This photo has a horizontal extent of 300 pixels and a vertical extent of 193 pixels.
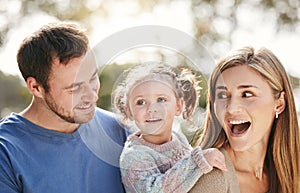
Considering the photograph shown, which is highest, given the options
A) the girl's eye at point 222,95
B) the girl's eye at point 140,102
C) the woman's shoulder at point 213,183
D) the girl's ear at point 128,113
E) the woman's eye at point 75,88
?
the woman's eye at point 75,88

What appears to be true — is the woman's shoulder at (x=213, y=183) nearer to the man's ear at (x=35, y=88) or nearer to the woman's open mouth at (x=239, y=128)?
the woman's open mouth at (x=239, y=128)

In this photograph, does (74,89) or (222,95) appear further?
(74,89)

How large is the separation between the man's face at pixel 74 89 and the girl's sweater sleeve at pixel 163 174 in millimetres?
297

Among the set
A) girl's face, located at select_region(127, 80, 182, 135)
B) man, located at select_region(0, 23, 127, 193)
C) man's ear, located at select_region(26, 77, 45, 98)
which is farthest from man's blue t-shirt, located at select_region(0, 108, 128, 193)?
girl's face, located at select_region(127, 80, 182, 135)

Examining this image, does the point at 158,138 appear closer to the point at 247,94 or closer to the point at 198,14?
the point at 247,94

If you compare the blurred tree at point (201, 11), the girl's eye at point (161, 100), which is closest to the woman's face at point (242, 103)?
the girl's eye at point (161, 100)

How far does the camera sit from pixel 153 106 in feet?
7.79

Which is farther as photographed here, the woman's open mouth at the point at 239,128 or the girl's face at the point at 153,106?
the woman's open mouth at the point at 239,128

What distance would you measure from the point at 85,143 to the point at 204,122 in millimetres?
456

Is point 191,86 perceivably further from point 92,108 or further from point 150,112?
point 92,108

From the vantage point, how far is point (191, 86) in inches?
98.7

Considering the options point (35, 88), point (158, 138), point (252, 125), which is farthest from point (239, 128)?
point (35, 88)

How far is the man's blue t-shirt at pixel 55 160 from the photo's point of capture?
→ 2543 mm

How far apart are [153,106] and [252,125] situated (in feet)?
1.31
